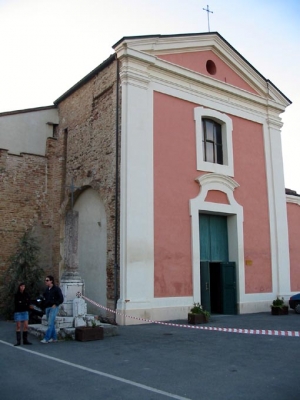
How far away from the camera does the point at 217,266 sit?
634 inches

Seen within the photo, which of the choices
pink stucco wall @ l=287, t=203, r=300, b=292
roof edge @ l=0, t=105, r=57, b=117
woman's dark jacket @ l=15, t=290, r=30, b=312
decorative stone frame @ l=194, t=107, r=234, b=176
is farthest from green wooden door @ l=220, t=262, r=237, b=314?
roof edge @ l=0, t=105, r=57, b=117

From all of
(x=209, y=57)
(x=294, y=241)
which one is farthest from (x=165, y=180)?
(x=294, y=241)

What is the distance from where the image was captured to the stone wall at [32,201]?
15.8 metres

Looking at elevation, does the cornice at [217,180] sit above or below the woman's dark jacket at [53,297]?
above

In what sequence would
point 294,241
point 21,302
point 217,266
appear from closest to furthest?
1. point 21,302
2. point 217,266
3. point 294,241

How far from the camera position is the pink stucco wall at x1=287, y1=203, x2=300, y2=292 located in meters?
18.1

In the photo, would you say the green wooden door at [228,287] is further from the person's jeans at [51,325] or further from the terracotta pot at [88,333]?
the person's jeans at [51,325]

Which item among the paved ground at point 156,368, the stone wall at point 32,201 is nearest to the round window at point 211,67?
the stone wall at point 32,201

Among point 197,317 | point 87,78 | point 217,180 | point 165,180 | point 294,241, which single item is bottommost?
point 197,317

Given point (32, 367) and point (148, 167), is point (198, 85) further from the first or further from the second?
point (32, 367)

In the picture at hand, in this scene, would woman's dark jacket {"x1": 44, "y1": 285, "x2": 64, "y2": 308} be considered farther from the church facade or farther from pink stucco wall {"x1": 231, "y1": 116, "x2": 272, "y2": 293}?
pink stucco wall {"x1": 231, "y1": 116, "x2": 272, "y2": 293}

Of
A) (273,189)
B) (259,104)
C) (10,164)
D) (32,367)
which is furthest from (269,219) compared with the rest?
(32,367)

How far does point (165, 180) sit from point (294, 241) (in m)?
7.86

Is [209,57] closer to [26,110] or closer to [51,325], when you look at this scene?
[26,110]
